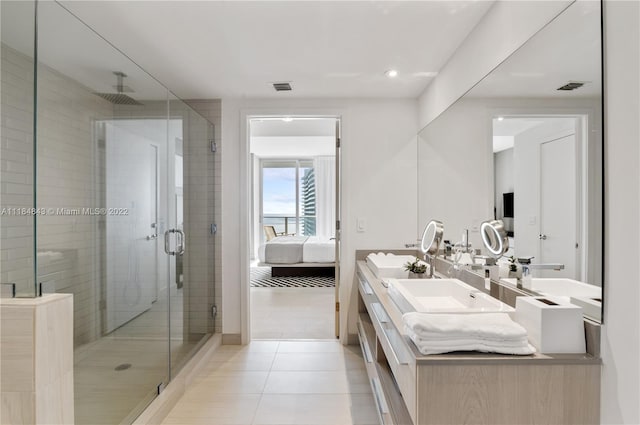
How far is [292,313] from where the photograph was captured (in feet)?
13.9

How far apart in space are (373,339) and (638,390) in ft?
5.20

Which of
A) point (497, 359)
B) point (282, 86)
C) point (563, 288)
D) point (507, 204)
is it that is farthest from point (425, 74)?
point (497, 359)

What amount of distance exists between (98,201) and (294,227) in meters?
7.11

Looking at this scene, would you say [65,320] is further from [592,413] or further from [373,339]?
[592,413]

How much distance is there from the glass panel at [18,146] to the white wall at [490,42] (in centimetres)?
198

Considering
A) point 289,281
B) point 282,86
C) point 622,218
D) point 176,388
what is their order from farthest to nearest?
point 289,281
point 282,86
point 176,388
point 622,218

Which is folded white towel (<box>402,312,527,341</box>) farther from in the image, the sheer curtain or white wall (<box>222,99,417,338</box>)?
the sheer curtain

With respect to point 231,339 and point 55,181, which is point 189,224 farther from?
point 55,181

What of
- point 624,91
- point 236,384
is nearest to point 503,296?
point 624,91

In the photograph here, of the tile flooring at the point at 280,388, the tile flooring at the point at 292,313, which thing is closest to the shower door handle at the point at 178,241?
the tile flooring at the point at 280,388

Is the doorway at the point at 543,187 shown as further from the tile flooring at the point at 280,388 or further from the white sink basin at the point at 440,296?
the tile flooring at the point at 280,388

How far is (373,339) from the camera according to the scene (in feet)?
8.07

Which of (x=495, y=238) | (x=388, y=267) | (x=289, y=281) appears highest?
(x=495, y=238)

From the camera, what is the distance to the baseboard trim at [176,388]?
2055 millimetres
